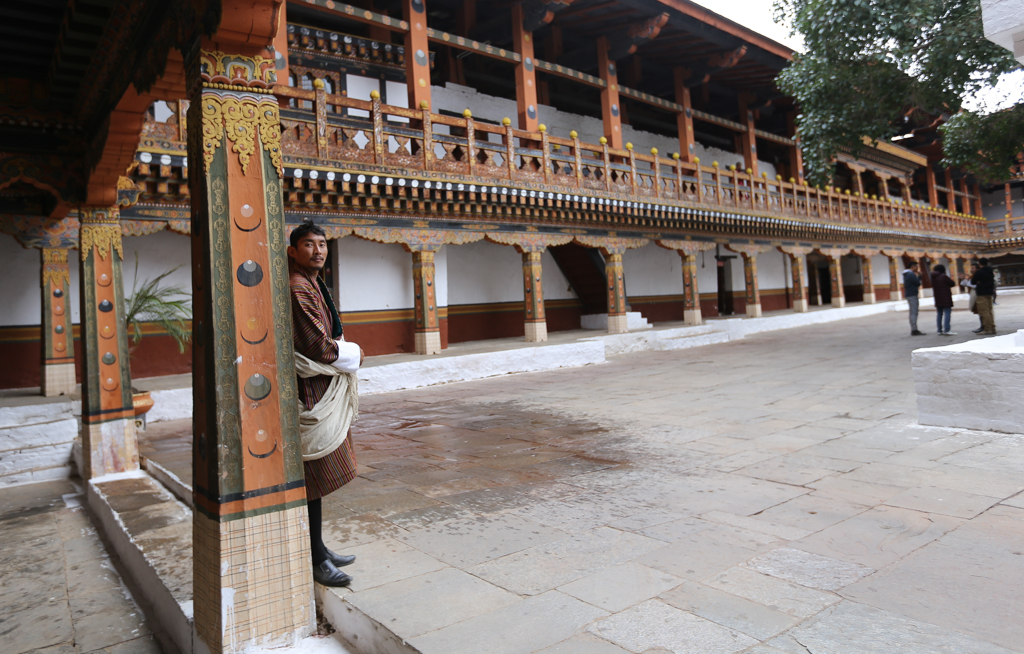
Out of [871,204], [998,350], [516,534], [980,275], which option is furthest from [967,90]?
[871,204]

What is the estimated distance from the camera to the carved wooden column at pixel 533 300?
12391 mm

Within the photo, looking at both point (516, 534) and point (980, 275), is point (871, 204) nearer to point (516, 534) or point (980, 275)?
point (980, 275)

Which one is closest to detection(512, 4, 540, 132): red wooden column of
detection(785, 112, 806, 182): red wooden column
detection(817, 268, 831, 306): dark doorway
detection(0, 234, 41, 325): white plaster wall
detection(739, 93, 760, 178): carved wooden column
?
detection(0, 234, 41, 325): white plaster wall

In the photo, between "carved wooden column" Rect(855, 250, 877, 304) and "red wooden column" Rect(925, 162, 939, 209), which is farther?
"red wooden column" Rect(925, 162, 939, 209)

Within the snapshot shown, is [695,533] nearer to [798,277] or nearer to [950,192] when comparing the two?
[798,277]

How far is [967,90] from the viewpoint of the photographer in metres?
8.77

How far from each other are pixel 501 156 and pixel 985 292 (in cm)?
882

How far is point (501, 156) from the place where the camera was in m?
12.5

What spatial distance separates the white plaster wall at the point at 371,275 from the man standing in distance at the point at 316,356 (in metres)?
9.04

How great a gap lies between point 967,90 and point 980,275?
3.12m

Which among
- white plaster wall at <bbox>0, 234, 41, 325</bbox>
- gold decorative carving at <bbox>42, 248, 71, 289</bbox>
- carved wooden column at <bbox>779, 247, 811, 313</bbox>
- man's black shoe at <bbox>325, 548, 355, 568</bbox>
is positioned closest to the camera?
man's black shoe at <bbox>325, 548, 355, 568</bbox>

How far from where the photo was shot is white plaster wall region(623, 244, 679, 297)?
17781 millimetres

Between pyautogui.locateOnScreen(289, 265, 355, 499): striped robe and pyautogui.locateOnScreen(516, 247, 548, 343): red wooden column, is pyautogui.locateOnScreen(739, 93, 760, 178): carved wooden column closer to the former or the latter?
pyautogui.locateOnScreen(516, 247, 548, 343): red wooden column

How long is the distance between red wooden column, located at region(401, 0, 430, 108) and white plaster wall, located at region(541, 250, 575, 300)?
5.68m
